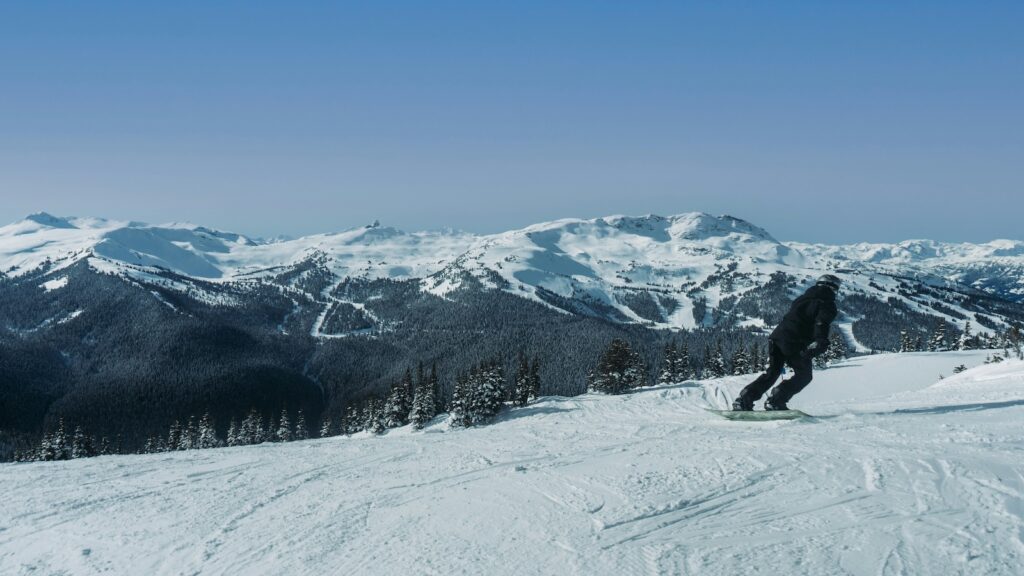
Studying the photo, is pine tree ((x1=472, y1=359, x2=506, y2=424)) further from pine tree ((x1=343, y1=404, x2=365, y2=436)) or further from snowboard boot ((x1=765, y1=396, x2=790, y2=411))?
snowboard boot ((x1=765, y1=396, x2=790, y2=411))

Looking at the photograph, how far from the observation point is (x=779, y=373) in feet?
50.3

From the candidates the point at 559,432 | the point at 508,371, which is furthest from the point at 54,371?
the point at 559,432

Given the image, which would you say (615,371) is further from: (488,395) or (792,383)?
(792,383)

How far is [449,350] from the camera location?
19650cm

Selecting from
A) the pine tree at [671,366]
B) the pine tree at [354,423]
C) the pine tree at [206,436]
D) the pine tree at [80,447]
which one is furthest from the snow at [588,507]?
the pine tree at [354,423]

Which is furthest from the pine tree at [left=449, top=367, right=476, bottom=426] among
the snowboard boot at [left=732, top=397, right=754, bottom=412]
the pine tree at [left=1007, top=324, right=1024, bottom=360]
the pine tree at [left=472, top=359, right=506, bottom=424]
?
the pine tree at [left=1007, top=324, right=1024, bottom=360]

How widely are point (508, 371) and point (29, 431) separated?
118578mm

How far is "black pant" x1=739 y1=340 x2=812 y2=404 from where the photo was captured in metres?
14.5

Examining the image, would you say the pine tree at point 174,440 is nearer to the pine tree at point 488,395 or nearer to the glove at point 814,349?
the pine tree at point 488,395

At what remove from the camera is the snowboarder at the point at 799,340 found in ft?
46.3

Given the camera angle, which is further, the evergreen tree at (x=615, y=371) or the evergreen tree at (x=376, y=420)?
the evergreen tree at (x=376, y=420)

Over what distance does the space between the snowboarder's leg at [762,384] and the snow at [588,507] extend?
137cm

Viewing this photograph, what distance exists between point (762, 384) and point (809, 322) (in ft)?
6.79

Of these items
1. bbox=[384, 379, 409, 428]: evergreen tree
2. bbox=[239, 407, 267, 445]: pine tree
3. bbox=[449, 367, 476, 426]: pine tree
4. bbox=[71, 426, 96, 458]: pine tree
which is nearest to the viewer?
bbox=[449, 367, 476, 426]: pine tree
